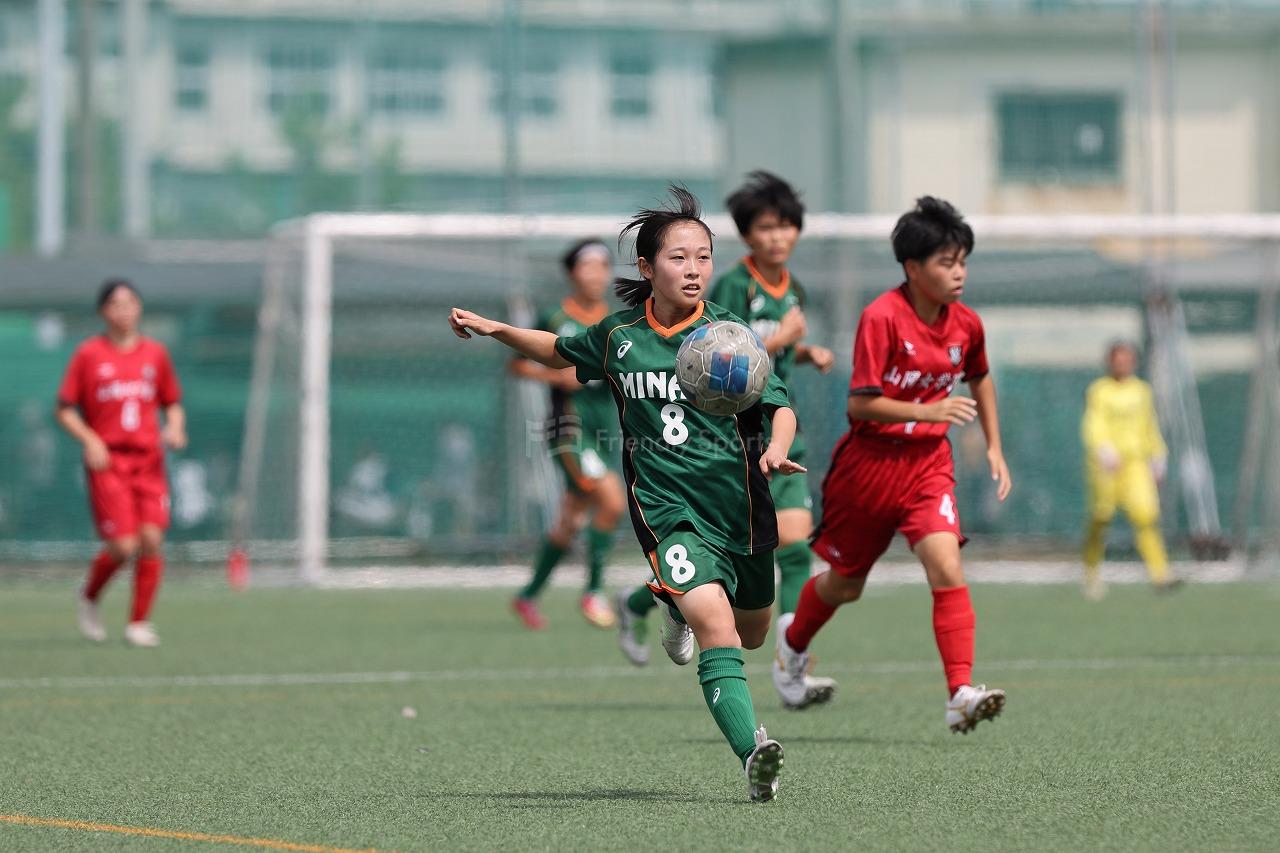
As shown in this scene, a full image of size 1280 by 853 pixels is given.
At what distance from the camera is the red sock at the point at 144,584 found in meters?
12.5

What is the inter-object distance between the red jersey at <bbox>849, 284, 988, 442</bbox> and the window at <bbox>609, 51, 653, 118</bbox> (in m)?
16.3

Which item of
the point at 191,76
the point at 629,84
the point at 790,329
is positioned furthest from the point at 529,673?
the point at 191,76

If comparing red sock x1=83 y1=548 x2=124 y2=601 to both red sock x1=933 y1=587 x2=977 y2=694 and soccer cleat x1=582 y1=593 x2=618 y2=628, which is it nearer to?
soccer cleat x1=582 y1=593 x2=618 y2=628

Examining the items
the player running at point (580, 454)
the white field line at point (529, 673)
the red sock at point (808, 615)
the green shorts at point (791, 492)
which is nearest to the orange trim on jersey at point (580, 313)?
the player running at point (580, 454)

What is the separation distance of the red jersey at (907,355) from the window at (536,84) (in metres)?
14.7

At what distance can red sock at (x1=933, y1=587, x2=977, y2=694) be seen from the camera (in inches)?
288

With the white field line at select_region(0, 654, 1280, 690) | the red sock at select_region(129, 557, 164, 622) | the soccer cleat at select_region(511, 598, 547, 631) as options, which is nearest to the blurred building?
the soccer cleat at select_region(511, 598, 547, 631)

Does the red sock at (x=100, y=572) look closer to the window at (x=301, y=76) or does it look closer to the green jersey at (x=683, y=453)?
the green jersey at (x=683, y=453)

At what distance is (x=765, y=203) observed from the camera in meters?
9.21

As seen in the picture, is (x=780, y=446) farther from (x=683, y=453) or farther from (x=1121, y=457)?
(x=1121, y=457)

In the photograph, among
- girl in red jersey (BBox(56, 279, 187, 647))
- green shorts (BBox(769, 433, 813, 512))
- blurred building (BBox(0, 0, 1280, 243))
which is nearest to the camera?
green shorts (BBox(769, 433, 813, 512))

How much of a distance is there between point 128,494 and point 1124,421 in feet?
27.1

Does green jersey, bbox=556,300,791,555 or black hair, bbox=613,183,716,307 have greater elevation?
black hair, bbox=613,183,716,307

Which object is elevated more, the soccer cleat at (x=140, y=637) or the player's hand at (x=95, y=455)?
the player's hand at (x=95, y=455)
